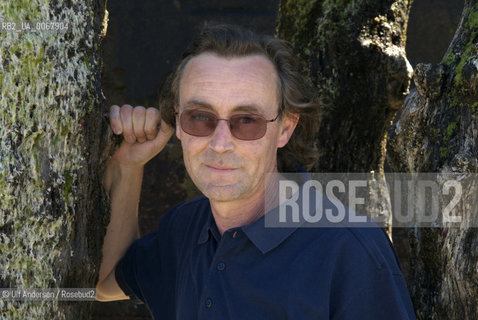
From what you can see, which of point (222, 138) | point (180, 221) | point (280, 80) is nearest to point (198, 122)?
point (222, 138)

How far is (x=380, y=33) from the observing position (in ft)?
10.4

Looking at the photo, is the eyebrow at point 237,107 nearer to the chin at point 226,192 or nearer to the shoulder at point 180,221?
the chin at point 226,192

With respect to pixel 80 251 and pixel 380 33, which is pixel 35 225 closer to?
pixel 80 251

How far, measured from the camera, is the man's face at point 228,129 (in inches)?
89.7

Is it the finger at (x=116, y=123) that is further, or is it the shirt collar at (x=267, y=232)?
the finger at (x=116, y=123)

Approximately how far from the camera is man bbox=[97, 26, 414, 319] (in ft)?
6.75

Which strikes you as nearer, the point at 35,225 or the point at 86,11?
the point at 35,225

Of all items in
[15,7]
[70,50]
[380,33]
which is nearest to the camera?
[15,7]

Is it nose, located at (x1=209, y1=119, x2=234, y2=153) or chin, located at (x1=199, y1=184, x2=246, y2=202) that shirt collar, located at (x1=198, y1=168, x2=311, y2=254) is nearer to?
chin, located at (x1=199, y1=184, x2=246, y2=202)

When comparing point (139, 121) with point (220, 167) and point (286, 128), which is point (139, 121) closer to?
point (220, 167)

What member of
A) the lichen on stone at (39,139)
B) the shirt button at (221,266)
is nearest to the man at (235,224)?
the shirt button at (221,266)

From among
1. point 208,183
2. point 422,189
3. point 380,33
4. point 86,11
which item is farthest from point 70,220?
point 380,33

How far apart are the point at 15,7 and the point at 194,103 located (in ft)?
2.08

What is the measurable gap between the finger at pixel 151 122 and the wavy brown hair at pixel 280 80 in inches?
1.5
